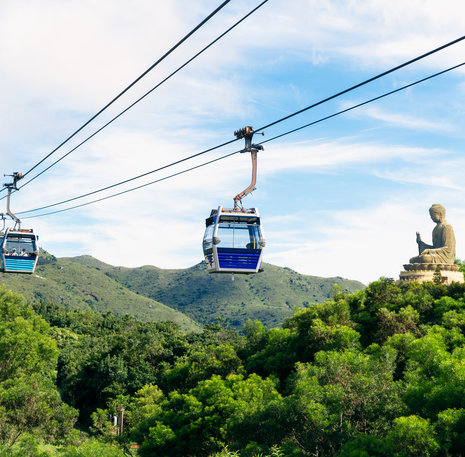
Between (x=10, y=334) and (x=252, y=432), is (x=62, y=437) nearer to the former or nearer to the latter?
(x=252, y=432)

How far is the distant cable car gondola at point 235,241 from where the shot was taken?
18.9 m

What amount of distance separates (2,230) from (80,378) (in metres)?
45.1

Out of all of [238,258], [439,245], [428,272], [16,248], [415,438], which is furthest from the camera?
[439,245]

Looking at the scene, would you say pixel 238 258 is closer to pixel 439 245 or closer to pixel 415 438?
pixel 415 438

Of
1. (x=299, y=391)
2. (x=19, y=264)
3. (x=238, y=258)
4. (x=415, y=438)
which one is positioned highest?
(x=19, y=264)

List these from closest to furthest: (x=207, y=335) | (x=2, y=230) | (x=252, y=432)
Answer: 1. (x=2, y=230)
2. (x=252, y=432)
3. (x=207, y=335)

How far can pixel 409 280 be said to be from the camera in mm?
45906

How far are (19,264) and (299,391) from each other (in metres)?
15.2

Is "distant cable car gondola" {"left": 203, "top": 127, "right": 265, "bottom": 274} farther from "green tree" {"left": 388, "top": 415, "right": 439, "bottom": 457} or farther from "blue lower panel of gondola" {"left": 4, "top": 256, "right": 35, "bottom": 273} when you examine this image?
"blue lower panel of gondola" {"left": 4, "top": 256, "right": 35, "bottom": 273}

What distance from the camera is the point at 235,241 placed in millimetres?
19234

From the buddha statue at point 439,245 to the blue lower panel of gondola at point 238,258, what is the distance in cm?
2917

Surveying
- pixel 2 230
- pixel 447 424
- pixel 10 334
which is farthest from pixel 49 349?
pixel 447 424

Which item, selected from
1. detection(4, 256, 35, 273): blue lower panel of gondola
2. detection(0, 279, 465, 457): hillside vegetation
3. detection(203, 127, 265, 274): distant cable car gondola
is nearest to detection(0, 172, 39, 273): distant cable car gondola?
detection(4, 256, 35, 273): blue lower panel of gondola

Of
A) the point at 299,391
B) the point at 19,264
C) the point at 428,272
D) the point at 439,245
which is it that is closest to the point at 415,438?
the point at 299,391
